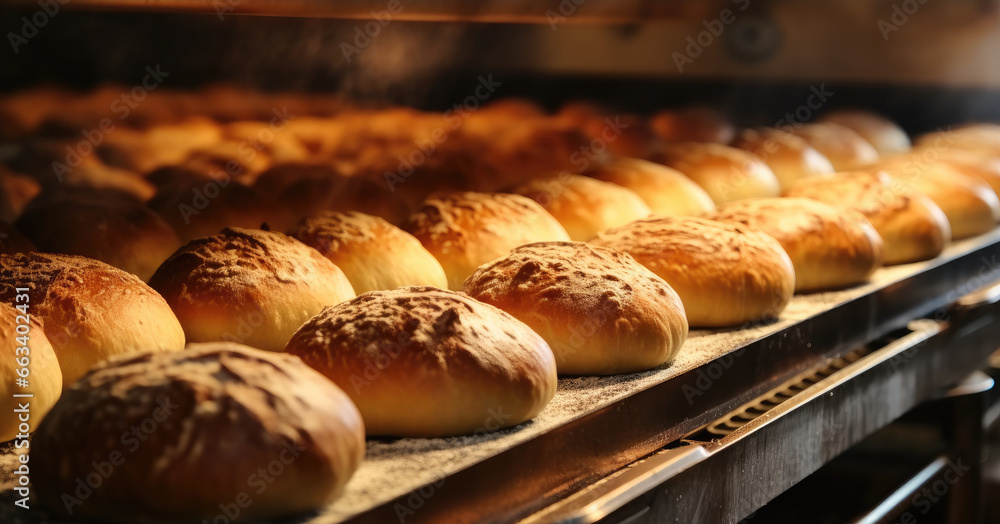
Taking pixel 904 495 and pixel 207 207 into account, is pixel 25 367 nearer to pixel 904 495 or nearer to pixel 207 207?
pixel 207 207

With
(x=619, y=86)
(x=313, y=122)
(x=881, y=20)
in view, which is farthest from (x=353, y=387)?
(x=881, y=20)

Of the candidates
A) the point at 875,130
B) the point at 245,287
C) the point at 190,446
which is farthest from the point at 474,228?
the point at 875,130

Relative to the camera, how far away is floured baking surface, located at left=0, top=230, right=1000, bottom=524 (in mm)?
1004

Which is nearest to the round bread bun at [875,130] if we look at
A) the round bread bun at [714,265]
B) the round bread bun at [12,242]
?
the round bread bun at [714,265]

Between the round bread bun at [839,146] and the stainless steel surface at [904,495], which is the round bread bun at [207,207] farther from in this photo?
the round bread bun at [839,146]

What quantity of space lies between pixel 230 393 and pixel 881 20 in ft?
15.1

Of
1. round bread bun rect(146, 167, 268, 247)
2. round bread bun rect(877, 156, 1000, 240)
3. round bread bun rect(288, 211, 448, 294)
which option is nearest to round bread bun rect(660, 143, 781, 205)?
round bread bun rect(877, 156, 1000, 240)

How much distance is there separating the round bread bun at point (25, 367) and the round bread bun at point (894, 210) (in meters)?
1.88

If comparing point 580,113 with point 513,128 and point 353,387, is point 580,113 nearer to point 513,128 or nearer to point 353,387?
point 513,128

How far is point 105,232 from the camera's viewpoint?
1.75 meters

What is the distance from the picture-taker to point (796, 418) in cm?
171

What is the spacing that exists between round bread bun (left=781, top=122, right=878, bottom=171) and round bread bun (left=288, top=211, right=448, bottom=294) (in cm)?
214

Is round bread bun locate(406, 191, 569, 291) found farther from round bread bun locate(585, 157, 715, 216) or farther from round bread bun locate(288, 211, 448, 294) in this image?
round bread bun locate(585, 157, 715, 216)

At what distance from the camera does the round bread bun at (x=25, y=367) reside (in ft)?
3.76
